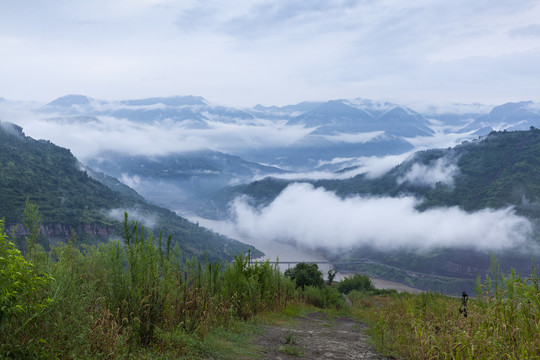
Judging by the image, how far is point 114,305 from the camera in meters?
7.98

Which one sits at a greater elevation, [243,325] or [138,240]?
[138,240]

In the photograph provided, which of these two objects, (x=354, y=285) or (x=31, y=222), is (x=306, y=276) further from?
(x=354, y=285)

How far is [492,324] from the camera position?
7.43 meters

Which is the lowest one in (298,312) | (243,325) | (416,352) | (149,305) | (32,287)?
(298,312)

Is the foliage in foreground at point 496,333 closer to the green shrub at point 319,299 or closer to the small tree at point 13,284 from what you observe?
the small tree at point 13,284

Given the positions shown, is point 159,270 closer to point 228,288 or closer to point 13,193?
point 228,288

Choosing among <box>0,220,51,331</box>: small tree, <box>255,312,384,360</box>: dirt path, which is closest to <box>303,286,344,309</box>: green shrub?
<box>255,312,384,360</box>: dirt path

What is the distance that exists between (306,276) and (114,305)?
83.3 ft

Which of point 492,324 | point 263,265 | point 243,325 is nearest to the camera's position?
point 492,324

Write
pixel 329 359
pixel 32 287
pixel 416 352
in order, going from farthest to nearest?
pixel 329 359
pixel 416 352
pixel 32 287

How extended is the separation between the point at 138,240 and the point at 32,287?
357 centimetres

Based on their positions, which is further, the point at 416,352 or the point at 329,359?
the point at 329,359

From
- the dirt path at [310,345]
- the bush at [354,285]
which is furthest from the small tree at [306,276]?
the bush at [354,285]

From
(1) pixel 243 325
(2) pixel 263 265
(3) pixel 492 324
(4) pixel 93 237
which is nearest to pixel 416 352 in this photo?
(3) pixel 492 324
